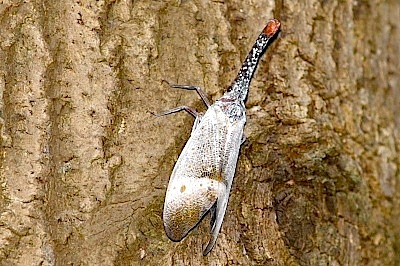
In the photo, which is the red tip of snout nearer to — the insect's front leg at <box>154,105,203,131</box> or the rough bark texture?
the rough bark texture

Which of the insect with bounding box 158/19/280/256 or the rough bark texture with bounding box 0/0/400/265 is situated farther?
the insect with bounding box 158/19/280/256

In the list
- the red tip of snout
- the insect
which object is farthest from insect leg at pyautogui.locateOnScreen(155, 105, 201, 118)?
the red tip of snout

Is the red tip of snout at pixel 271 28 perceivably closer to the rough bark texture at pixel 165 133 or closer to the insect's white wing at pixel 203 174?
the rough bark texture at pixel 165 133

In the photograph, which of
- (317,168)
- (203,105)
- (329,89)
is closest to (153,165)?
(203,105)

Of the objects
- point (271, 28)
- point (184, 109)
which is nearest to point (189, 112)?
point (184, 109)

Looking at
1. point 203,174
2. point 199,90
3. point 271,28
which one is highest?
point 271,28

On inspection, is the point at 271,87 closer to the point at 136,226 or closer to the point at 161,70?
the point at 161,70

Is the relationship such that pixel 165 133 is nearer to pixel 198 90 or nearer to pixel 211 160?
pixel 198 90
